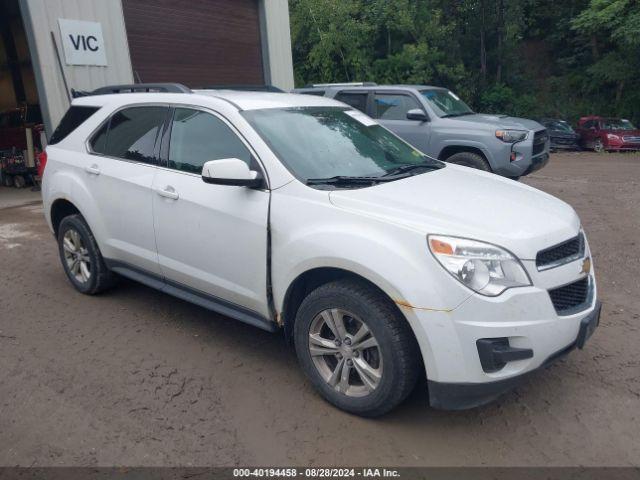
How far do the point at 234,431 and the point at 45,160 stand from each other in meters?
3.44

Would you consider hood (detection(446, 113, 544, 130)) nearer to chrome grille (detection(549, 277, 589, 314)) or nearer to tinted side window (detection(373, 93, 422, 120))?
tinted side window (detection(373, 93, 422, 120))

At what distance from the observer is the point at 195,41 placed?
11969mm

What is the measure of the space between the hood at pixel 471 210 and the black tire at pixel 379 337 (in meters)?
0.44

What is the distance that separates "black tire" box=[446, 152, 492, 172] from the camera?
866 centimetres

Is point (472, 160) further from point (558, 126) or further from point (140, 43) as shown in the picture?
point (558, 126)

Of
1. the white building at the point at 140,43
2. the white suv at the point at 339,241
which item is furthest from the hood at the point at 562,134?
the white suv at the point at 339,241

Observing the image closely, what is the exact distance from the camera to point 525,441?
299cm

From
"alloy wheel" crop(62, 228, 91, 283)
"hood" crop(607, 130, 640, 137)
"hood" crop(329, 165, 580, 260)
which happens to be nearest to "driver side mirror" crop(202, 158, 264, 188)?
"hood" crop(329, 165, 580, 260)

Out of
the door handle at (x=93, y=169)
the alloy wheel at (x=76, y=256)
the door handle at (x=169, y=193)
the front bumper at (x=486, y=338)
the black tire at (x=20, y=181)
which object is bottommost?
the black tire at (x=20, y=181)

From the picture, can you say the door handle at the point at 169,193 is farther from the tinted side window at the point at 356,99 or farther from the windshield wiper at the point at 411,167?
the tinted side window at the point at 356,99

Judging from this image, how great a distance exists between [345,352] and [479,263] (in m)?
0.91

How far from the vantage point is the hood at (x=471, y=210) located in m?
2.89

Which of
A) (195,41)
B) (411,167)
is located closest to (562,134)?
(195,41)

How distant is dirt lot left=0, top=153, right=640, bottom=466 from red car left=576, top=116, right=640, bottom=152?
16890 mm
